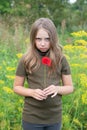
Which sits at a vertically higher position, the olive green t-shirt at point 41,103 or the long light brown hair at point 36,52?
the long light brown hair at point 36,52

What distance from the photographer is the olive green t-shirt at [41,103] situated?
3092 mm

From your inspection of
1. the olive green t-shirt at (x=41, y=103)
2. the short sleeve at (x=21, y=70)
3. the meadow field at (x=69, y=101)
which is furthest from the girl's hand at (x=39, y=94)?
the meadow field at (x=69, y=101)

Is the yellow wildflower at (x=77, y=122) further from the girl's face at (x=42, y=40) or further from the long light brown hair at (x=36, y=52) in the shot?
the girl's face at (x=42, y=40)

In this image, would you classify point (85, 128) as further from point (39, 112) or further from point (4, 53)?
point (4, 53)

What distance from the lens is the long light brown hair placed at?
10.1ft

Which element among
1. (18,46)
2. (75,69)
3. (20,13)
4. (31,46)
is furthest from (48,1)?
(31,46)

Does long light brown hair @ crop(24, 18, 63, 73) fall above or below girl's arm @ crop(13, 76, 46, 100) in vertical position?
above

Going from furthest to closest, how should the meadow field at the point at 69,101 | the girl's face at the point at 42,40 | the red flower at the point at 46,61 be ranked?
the meadow field at the point at 69,101
the girl's face at the point at 42,40
the red flower at the point at 46,61

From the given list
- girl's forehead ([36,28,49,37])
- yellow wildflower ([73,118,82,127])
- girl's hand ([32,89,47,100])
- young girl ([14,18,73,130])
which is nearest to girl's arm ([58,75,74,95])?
young girl ([14,18,73,130])

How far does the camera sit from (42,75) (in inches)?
122

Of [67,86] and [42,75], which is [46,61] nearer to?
[42,75]

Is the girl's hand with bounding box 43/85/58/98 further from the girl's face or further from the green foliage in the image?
the green foliage

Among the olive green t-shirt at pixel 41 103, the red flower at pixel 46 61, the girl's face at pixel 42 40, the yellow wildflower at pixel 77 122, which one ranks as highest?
the girl's face at pixel 42 40

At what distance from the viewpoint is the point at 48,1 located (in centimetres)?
1495
